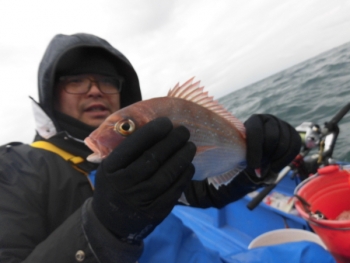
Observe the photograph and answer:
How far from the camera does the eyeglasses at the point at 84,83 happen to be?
8.32 feet

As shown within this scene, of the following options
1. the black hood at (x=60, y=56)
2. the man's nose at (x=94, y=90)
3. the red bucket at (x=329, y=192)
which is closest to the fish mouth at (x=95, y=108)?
the man's nose at (x=94, y=90)

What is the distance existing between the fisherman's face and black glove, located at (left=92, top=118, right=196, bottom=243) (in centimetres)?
130

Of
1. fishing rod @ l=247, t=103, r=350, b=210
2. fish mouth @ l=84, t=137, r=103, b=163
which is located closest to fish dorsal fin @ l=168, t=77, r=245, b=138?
fish mouth @ l=84, t=137, r=103, b=163

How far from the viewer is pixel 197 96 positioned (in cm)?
182

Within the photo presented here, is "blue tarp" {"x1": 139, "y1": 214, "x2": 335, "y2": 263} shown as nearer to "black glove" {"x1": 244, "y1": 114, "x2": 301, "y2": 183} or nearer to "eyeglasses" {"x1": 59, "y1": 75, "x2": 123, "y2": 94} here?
"black glove" {"x1": 244, "y1": 114, "x2": 301, "y2": 183}

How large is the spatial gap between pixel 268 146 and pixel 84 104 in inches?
75.3

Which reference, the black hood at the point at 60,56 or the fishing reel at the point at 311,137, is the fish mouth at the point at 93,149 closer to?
the black hood at the point at 60,56

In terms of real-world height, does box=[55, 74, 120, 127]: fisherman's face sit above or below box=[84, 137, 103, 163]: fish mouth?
above

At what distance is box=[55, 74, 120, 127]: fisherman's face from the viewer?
250cm

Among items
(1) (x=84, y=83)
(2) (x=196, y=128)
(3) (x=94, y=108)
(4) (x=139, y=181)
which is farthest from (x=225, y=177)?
(1) (x=84, y=83)

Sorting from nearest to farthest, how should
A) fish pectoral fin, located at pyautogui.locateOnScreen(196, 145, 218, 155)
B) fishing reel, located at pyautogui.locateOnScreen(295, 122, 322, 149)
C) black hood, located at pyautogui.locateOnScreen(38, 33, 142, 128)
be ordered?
fish pectoral fin, located at pyautogui.locateOnScreen(196, 145, 218, 155) < black hood, located at pyautogui.locateOnScreen(38, 33, 142, 128) < fishing reel, located at pyautogui.locateOnScreen(295, 122, 322, 149)

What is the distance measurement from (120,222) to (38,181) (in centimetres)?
101

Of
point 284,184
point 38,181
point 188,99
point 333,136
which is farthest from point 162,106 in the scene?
point 284,184

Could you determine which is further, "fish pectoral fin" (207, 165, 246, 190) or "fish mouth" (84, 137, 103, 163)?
"fish pectoral fin" (207, 165, 246, 190)
